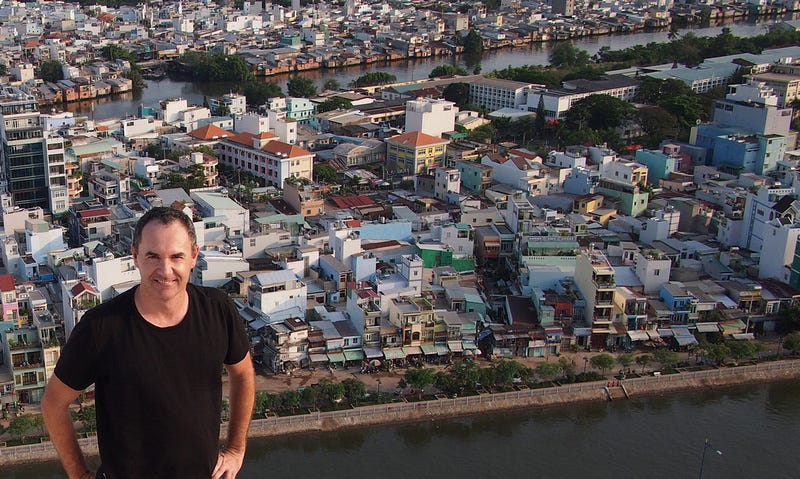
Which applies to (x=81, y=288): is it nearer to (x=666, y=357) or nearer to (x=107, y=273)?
(x=107, y=273)

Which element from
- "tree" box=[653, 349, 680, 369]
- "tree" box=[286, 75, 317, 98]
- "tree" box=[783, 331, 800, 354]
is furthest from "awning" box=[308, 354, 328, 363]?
"tree" box=[286, 75, 317, 98]

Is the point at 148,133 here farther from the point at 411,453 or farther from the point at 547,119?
the point at 411,453

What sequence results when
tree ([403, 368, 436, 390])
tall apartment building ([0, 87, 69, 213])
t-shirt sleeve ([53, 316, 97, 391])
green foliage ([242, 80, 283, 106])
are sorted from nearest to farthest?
t-shirt sleeve ([53, 316, 97, 391])
tree ([403, 368, 436, 390])
tall apartment building ([0, 87, 69, 213])
green foliage ([242, 80, 283, 106])

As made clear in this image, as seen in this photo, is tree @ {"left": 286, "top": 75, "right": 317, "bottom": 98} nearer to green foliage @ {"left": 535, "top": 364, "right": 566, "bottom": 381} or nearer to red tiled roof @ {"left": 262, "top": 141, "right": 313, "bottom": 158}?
red tiled roof @ {"left": 262, "top": 141, "right": 313, "bottom": 158}

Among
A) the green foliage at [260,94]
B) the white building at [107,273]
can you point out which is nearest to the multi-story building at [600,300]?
the white building at [107,273]

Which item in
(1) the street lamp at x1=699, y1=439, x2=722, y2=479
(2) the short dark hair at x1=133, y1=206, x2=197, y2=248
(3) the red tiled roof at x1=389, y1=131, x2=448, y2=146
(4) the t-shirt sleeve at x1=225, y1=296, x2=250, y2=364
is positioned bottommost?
(1) the street lamp at x1=699, y1=439, x2=722, y2=479

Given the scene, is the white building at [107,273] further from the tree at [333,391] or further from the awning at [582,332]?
the awning at [582,332]

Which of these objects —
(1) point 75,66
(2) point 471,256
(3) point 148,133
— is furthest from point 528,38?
(2) point 471,256
